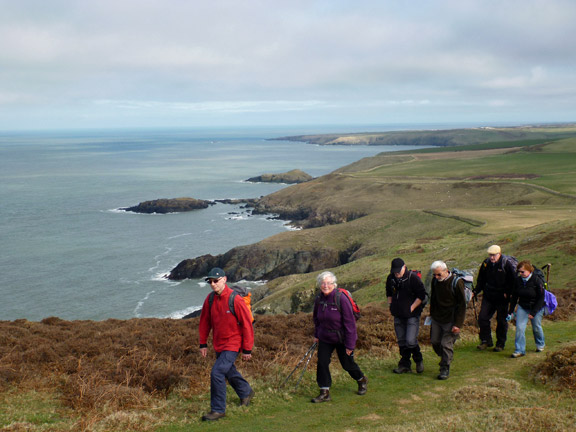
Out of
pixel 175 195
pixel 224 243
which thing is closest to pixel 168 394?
pixel 224 243

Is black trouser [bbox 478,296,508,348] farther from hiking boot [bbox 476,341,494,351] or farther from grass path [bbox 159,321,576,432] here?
grass path [bbox 159,321,576,432]

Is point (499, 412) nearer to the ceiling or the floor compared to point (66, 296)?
nearer to the ceiling

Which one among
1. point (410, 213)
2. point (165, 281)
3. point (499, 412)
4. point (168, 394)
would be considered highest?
point (499, 412)

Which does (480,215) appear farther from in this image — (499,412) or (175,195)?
(175,195)

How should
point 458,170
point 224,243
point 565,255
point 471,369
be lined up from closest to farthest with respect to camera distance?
point 471,369 < point 565,255 < point 224,243 < point 458,170

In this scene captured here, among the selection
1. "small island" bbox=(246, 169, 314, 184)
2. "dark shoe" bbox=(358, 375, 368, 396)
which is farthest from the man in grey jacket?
"small island" bbox=(246, 169, 314, 184)

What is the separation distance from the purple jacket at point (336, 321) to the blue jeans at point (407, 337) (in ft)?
6.27

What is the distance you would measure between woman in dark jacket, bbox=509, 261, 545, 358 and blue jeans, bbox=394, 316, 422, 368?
2697mm

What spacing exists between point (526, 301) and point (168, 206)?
97.3 metres

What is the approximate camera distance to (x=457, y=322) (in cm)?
1090

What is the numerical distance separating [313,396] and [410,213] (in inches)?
2283

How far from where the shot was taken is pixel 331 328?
386 inches

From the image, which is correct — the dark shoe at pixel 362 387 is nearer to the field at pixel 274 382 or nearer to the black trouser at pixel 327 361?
the field at pixel 274 382

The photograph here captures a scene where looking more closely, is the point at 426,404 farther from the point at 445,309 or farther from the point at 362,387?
the point at 445,309
